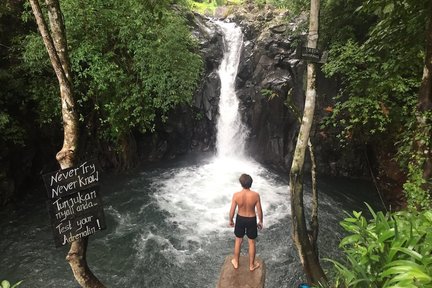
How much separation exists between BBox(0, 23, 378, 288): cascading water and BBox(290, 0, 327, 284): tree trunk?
6.80 ft

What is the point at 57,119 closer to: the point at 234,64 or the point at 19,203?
the point at 19,203

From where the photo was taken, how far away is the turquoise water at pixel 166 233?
844 centimetres

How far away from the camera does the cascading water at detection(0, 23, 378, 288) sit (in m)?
8.42

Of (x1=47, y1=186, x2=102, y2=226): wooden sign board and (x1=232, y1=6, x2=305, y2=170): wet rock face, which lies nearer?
(x1=47, y1=186, x2=102, y2=226): wooden sign board

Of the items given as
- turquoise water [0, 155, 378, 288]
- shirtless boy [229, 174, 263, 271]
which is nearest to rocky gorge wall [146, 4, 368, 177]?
turquoise water [0, 155, 378, 288]

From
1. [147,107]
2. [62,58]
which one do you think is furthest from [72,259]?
[147,107]

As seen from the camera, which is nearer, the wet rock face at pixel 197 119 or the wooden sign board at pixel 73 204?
the wooden sign board at pixel 73 204

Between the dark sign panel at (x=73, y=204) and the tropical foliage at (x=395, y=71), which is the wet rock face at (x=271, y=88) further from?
the dark sign panel at (x=73, y=204)

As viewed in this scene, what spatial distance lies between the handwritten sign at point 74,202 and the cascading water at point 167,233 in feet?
12.7

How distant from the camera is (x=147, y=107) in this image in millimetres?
12055

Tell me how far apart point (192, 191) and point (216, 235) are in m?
3.61

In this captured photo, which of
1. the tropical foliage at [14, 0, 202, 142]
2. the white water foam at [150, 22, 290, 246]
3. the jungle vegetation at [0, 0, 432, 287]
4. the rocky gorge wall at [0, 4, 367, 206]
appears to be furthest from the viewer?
the rocky gorge wall at [0, 4, 367, 206]

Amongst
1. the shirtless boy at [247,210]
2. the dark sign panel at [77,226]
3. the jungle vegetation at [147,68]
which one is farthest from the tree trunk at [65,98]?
the jungle vegetation at [147,68]

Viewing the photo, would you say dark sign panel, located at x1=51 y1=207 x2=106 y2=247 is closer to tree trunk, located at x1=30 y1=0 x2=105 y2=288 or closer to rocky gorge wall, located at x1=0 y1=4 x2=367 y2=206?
tree trunk, located at x1=30 y1=0 x2=105 y2=288
